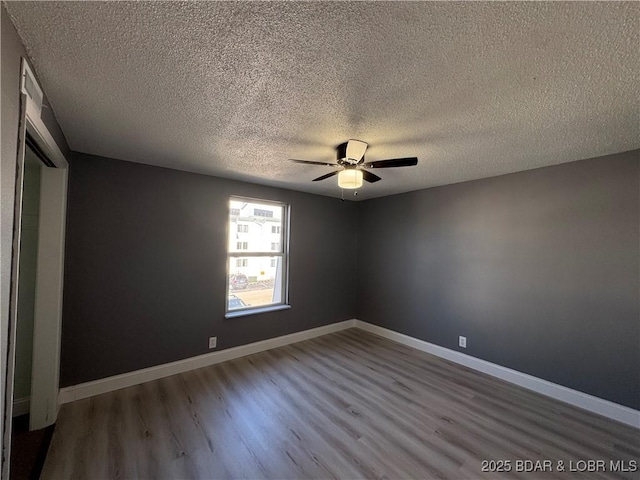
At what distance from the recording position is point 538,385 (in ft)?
8.75

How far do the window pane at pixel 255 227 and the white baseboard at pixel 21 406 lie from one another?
2.17 m

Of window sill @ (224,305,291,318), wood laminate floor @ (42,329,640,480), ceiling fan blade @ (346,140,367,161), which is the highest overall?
ceiling fan blade @ (346,140,367,161)

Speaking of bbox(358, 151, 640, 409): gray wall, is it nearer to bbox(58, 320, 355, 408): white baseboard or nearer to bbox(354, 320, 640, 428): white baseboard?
bbox(354, 320, 640, 428): white baseboard

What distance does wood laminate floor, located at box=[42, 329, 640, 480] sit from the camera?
5.62 feet

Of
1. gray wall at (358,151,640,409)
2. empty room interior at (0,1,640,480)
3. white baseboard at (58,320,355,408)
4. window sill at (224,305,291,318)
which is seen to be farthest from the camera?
window sill at (224,305,291,318)

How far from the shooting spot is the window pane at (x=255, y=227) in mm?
3479

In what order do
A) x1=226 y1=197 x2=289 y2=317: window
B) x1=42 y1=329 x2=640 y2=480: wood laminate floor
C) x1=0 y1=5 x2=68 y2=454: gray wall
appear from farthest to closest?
x1=226 y1=197 x2=289 y2=317: window
x1=42 y1=329 x2=640 y2=480: wood laminate floor
x1=0 y1=5 x2=68 y2=454: gray wall

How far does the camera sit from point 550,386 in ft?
8.52

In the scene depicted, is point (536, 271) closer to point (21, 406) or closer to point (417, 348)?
point (417, 348)

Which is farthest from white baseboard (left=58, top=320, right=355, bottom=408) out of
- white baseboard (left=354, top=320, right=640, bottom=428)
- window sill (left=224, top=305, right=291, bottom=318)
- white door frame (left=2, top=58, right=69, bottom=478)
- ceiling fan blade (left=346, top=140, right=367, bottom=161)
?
ceiling fan blade (left=346, top=140, right=367, bottom=161)

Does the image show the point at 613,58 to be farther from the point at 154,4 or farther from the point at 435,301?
the point at 435,301

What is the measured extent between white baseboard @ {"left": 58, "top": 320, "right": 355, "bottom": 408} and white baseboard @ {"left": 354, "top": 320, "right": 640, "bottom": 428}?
1.71 meters

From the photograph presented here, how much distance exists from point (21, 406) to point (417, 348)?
13.9 ft

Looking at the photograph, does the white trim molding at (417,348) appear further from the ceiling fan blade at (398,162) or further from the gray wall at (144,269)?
the ceiling fan blade at (398,162)
